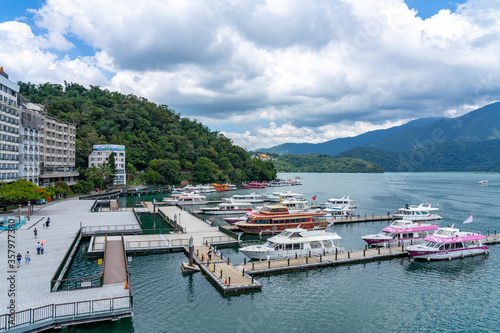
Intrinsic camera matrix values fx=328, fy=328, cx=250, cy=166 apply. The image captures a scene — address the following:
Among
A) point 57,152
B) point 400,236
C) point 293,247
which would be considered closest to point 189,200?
point 57,152

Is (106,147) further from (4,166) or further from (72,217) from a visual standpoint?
(72,217)

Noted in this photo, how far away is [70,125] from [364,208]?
345ft

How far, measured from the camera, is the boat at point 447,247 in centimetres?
4000

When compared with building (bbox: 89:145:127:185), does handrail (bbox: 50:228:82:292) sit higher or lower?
lower

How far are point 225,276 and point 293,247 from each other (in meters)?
10.9

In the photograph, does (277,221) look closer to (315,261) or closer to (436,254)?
(315,261)

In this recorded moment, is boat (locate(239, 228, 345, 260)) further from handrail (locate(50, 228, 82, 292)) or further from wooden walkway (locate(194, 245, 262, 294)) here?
handrail (locate(50, 228, 82, 292))

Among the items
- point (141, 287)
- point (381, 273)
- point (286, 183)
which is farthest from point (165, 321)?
point (286, 183)

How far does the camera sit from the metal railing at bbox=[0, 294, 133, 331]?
20.1 meters

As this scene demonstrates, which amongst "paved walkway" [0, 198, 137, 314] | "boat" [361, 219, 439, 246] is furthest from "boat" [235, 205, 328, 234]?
"paved walkway" [0, 198, 137, 314]

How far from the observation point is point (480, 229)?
6056cm

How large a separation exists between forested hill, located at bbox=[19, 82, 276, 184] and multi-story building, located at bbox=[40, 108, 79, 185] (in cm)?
826

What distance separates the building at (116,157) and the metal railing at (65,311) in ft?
368

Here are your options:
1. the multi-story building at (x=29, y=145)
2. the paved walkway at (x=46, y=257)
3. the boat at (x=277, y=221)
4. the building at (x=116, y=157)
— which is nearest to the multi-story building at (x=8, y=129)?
the multi-story building at (x=29, y=145)
